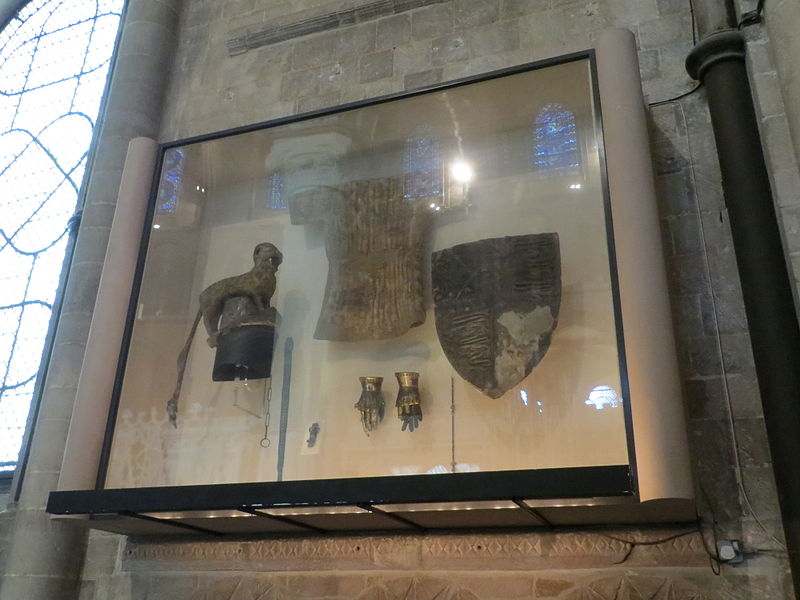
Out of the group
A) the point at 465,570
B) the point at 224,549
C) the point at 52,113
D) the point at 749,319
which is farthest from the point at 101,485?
the point at 52,113

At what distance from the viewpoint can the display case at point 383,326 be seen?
3.55m

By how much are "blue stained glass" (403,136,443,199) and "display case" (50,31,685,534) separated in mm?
12

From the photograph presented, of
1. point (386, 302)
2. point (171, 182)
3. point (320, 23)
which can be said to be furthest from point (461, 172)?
point (320, 23)

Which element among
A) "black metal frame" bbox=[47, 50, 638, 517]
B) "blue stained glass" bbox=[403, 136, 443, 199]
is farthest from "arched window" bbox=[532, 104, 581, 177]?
"blue stained glass" bbox=[403, 136, 443, 199]

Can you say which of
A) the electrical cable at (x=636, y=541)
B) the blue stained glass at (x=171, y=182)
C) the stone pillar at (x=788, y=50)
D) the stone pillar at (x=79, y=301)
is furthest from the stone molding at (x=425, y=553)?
the blue stained glass at (x=171, y=182)

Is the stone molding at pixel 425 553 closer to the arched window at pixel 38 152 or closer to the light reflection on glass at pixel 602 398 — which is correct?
the light reflection on glass at pixel 602 398

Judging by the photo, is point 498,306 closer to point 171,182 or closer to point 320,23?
point 171,182

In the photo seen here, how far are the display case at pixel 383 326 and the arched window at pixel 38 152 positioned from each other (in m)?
2.46

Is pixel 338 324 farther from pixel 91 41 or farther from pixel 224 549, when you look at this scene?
pixel 91 41

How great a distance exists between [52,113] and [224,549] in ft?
17.1

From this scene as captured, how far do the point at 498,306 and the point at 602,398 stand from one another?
0.70 m

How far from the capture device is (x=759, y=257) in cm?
379

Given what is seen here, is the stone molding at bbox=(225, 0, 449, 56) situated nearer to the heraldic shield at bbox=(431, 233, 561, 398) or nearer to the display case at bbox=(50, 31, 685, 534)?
the display case at bbox=(50, 31, 685, 534)

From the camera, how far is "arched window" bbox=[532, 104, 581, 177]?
4.10 metres
